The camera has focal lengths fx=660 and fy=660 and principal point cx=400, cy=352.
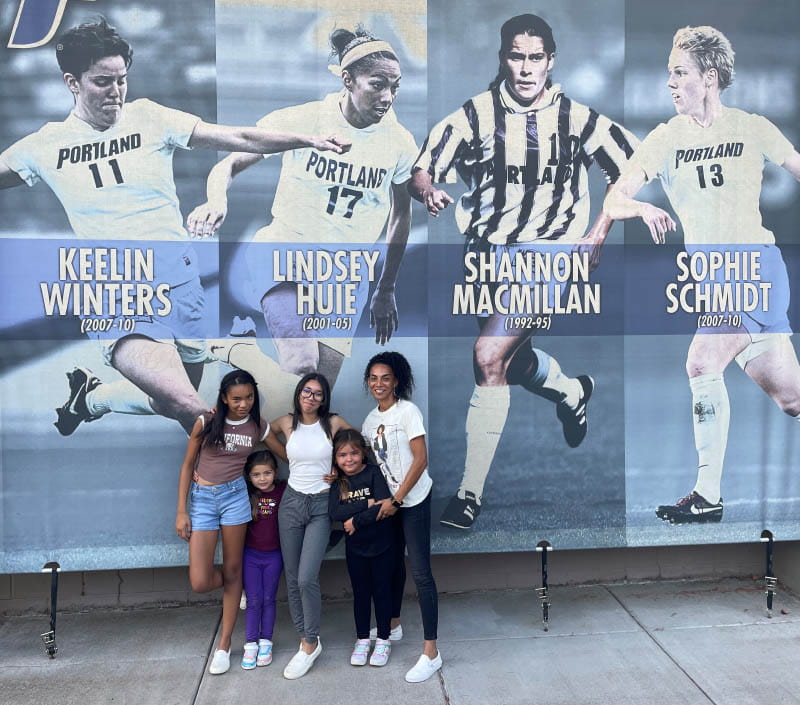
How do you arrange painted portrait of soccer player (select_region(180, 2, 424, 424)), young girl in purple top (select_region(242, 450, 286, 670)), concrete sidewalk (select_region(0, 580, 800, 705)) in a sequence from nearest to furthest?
concrete sidewalk (select_region(0, 580, 800, 705)) < young girl in purple top (select_region(242, 450, 286, 670)) < painted portrait of soccer player (select_region(180, 2, 424, 424))

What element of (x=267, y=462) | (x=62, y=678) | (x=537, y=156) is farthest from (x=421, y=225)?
(x=62, y=678)

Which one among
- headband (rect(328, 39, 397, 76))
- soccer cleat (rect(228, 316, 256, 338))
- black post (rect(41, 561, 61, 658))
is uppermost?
headband (rect(328, 39, 397, 76))

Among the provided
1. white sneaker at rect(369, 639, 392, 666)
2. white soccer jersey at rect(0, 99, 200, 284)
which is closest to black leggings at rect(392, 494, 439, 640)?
white sneaker at rect(369, 639, 392, 666)

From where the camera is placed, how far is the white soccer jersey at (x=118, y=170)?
4121mm

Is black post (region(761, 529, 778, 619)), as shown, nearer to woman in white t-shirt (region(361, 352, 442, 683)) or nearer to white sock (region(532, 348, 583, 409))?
white sock (region(532, 348, 583, 409))

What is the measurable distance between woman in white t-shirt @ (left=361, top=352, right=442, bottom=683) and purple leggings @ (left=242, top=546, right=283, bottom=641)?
30.5 inches

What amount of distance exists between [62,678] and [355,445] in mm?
2158

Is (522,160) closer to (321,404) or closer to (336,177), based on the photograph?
(336,177)

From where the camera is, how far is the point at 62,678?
12.5 ft

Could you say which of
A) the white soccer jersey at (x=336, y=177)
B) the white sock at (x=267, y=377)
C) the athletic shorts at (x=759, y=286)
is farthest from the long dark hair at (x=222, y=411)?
the athletic shorts at (x=759, y=286)

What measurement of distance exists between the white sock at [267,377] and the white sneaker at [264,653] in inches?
53.1

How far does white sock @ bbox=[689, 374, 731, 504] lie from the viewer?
462 centimetres

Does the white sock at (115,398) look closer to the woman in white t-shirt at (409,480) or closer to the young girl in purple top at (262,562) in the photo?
the young girl in purple top at (262,562)

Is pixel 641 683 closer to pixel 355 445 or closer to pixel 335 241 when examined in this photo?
pixel 355 445
